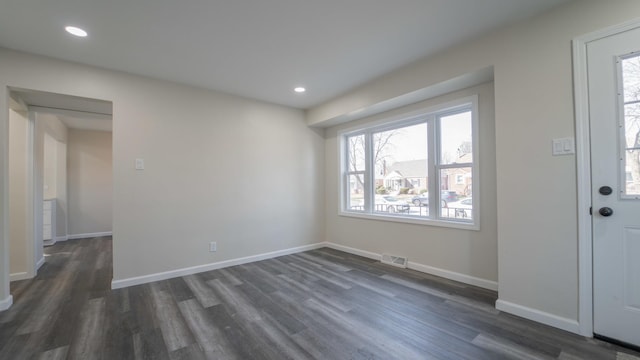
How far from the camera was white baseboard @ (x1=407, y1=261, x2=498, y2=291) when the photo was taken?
2.93 metres

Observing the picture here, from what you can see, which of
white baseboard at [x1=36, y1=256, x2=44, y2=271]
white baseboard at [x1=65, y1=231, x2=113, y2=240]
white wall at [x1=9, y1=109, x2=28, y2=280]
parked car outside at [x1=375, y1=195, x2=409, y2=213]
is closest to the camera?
white wall at [x1=9, y1=109, x2=28, y2=280]

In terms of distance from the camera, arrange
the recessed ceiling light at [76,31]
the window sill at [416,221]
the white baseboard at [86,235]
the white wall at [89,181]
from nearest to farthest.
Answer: the recessed ceiling light at [76,31]
the window sill at [416,221]
the white baseboard at [86,235]
the white wall at [89,181]

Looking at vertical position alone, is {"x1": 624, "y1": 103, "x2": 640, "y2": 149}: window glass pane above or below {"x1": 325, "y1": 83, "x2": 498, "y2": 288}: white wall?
above

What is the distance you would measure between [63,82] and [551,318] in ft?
17.2

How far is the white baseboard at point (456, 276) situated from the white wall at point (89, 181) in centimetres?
720

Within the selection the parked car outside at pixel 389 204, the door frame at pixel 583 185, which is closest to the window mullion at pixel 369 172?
the parked car outside at pixel 389 204

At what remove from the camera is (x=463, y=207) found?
3.28m

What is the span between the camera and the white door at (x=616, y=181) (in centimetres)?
189

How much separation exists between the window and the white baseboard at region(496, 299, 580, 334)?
921mm

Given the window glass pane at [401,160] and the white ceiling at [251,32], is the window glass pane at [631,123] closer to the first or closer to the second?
the white ceiling at [251,32]

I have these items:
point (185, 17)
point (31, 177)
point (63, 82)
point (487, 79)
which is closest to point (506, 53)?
point (487, 79)

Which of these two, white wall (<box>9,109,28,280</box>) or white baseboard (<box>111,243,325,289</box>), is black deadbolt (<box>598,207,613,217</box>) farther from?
white wall (<box>9,109,28,280</box>)

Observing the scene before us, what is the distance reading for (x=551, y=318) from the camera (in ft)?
7.20

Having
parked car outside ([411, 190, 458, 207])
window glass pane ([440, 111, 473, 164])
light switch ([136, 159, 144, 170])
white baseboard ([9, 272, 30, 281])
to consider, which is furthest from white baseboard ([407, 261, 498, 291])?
white baseboard ([9, 272, 30, 281])
